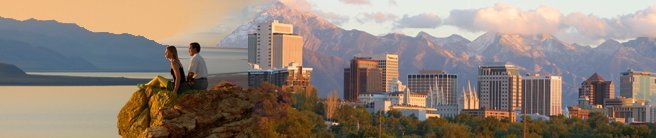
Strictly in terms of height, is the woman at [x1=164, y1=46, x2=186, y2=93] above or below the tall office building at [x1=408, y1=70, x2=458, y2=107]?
above

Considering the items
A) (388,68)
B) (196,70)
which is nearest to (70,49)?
(196,70)

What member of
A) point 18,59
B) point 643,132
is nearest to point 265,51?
point 643,132

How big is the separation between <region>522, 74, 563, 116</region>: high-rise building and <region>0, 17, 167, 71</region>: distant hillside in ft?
537

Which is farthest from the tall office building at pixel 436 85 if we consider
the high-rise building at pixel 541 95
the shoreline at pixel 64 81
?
the shoreline at pixel 64 81

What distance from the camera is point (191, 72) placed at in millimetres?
10516

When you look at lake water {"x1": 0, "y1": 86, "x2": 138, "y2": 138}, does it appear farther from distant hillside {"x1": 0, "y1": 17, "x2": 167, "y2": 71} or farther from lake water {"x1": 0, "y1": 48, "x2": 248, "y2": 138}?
distant hillside {"x1": 0, "y1": 17, "x2": 167, "y2": 71}

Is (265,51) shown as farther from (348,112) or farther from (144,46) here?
(144,46)

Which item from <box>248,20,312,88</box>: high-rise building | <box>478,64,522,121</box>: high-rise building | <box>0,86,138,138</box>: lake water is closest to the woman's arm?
<box>0,86,138,138</box>: lake water

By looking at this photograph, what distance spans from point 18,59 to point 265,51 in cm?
10017

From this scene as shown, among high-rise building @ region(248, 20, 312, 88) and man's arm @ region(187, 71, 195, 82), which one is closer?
man's arm @ region(187, 71, 195, 82)

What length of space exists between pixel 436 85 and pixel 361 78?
21940 millimetres

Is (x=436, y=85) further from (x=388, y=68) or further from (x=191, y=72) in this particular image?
(x=191, y=72)

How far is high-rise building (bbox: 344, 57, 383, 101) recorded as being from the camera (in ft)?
495

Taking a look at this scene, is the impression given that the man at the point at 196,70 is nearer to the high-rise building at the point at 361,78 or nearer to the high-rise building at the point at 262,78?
the high-rise building at the point at 262,78
